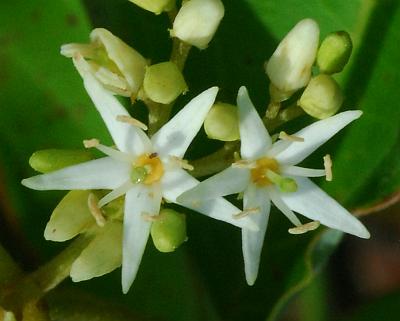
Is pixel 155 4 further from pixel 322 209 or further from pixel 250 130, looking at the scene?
pixel 322 209

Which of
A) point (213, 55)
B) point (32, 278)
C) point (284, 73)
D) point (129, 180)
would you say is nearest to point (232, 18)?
point (213, 55)

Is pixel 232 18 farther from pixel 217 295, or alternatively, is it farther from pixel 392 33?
pixel 217 295

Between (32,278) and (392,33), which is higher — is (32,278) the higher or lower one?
the lower one

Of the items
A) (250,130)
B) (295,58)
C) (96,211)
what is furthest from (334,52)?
(96,211)

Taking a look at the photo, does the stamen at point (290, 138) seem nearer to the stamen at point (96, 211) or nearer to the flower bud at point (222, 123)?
the flower bud at point (222, 123)

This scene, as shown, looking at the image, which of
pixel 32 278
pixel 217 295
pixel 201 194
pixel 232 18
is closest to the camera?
pixel 201 194

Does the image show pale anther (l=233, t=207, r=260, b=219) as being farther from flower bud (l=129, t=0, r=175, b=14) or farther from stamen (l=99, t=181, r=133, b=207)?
flower bud (l=129, t=0, r=175, b=14)

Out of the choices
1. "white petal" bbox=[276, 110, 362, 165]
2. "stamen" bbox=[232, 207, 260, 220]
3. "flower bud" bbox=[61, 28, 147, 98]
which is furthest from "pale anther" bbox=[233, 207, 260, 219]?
"flower bud" bbox=[61, 28, 147, 98]
